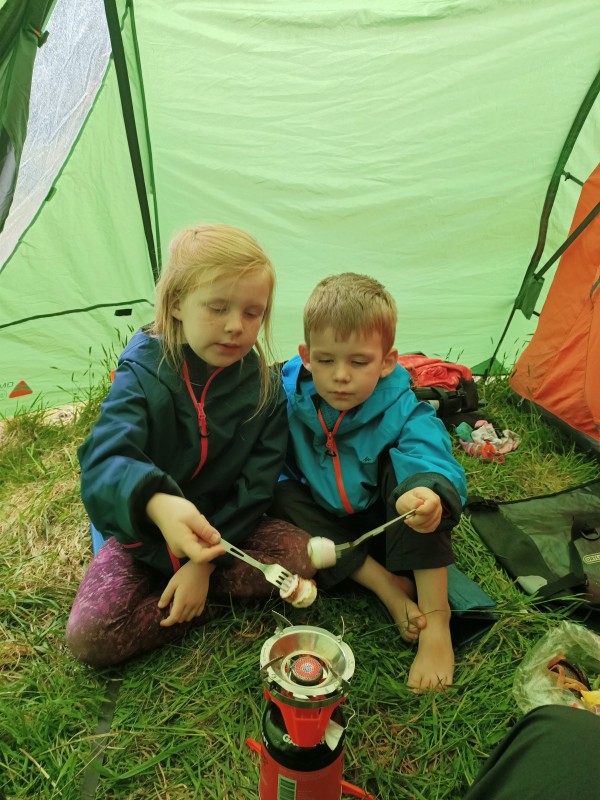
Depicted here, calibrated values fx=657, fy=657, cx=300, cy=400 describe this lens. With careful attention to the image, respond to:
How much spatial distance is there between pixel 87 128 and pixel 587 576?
2077mm

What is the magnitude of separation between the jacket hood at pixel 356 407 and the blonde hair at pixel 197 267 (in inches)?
9.7

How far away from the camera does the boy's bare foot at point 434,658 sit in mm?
1423

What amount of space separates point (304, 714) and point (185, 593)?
546mm

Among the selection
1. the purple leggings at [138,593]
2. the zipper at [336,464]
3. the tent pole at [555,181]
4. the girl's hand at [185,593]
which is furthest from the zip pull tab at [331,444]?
the tent pole at [555,181]

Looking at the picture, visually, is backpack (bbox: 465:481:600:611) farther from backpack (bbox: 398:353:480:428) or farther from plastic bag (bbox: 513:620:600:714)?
backpack (bbox: 398:353:480:428)

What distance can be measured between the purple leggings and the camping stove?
1.63 feet

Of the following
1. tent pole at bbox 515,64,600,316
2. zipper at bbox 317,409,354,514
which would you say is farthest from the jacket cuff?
tent pole at bbox 515,64,600,316

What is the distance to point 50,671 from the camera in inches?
56.5

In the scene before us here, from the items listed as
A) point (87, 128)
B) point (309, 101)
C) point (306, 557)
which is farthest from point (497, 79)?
point (306, 557)

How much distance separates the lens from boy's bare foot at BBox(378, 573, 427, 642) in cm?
151

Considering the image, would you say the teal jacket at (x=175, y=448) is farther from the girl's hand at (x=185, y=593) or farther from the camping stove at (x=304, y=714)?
the camping stove at (x=304, y=714)

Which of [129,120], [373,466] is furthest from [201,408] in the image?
[129,120]

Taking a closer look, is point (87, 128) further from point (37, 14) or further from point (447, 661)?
point (447, 661)

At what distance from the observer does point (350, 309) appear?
1.52 m
